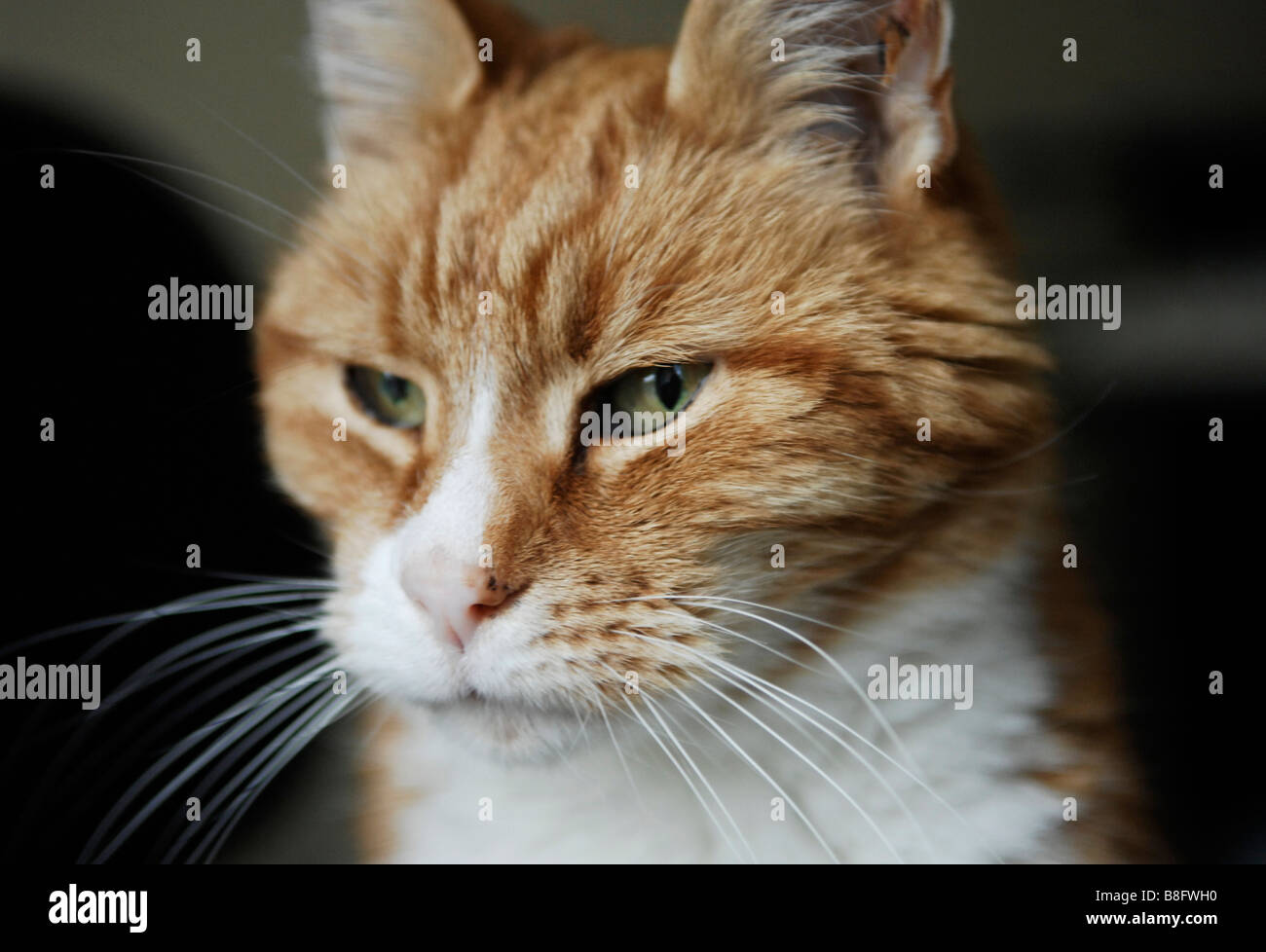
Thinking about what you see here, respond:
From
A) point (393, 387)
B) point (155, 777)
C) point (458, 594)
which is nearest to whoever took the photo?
point (458, 594)

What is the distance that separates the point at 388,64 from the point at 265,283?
0.28 m

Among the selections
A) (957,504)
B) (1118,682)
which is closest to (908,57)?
(957,504)

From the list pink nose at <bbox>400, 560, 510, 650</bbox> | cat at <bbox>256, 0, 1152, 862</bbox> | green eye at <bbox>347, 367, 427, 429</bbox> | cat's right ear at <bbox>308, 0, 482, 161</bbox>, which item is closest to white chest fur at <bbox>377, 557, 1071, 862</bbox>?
cat at <bbox>256, 0, 1152, 862</bbox>

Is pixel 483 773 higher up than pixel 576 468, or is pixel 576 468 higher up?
pixel 576 468

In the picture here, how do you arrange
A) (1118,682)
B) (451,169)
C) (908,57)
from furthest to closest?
1. (1118,682)
2. (451,169)
3. (908,57)

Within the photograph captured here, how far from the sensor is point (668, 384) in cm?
93

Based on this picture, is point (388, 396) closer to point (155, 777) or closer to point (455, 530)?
point (455, 530)

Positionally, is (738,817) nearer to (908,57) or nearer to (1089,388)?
(1089,388)

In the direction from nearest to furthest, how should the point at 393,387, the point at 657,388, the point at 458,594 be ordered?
the point at 458,594
the point at 657,388
the point at 393,387

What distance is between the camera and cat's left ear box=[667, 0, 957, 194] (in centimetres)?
89

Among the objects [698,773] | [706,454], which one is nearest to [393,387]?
[706,454]

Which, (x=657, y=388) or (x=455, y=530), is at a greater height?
(x=657, y=388)

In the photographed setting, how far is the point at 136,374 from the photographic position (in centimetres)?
117
